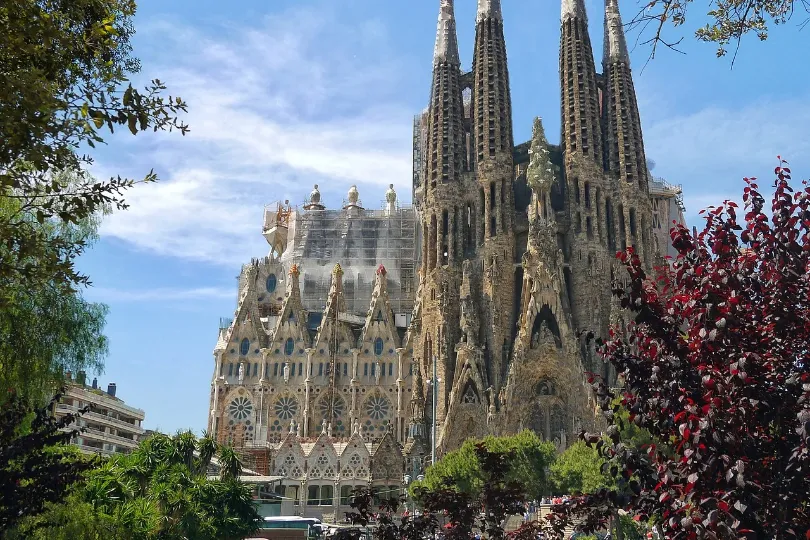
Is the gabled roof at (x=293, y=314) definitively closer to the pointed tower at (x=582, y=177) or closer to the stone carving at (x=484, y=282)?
the stone carving at (x=484, y=282)

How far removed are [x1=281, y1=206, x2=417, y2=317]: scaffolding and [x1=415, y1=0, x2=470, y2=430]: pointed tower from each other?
921 cm

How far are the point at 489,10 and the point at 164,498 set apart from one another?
51068 millimetres

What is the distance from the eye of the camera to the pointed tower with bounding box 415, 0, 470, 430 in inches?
2239

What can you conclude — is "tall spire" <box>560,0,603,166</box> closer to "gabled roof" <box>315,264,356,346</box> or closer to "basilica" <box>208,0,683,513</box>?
"basilica" <box>208,0,683,513</box>

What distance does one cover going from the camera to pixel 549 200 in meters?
59.0

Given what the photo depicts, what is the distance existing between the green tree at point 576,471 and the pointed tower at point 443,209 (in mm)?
13055

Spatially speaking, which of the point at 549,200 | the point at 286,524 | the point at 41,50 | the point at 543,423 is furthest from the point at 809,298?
the point at 549,200

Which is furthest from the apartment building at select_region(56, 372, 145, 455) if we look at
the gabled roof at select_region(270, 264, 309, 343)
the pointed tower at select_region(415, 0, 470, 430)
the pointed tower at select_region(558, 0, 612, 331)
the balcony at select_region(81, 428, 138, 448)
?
the pointed tower at select_region(558, 0, 612, 331)

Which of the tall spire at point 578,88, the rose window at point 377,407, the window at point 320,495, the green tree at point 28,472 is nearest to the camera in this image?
the green tree at point 28,472

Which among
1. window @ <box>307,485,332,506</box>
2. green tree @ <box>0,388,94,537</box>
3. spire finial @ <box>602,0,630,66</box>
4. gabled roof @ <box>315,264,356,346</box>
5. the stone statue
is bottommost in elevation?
window @ <box>307,485,332,506</box>

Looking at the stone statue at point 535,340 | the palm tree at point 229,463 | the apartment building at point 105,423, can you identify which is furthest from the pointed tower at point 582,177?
the apartment building at point 105,423

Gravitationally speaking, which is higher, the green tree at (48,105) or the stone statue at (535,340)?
the stone statue at (535,340)

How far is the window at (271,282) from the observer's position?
69875 millimetres

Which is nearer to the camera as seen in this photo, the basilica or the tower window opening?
the basilica
